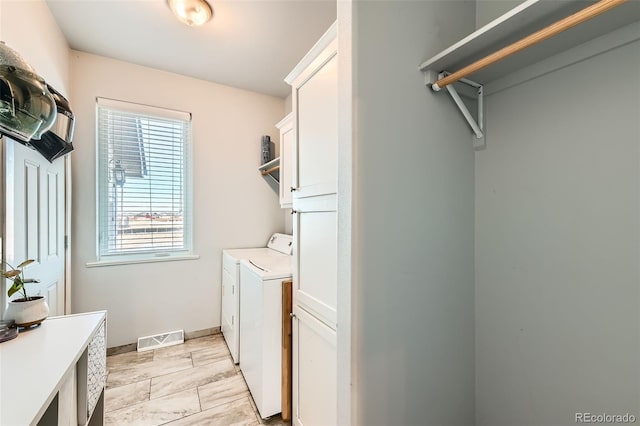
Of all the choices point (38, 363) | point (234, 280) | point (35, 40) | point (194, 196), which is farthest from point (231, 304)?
point (35, 40)

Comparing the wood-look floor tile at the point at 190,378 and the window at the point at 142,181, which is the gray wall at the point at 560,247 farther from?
the window at the point at 142,181

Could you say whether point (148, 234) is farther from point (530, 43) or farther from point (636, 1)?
point (636, 1)

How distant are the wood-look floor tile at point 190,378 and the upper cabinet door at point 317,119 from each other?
1642 millimetres

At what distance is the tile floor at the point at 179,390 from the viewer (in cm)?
168

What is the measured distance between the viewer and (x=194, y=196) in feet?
8.87

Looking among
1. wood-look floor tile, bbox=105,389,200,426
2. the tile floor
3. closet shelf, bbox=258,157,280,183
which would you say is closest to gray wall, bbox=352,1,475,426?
the tile floor

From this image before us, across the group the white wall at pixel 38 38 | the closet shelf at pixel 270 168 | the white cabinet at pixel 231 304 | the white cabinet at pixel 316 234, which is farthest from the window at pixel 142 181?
the white cabinet at pixel 316 234

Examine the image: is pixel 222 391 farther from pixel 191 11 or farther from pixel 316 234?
pixel 191 11

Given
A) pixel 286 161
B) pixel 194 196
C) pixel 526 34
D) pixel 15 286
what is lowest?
pixel 15 286

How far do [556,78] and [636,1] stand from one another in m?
0.29

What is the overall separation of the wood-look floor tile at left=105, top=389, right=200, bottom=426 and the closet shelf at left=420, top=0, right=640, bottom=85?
2379 mm

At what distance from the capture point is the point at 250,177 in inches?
118

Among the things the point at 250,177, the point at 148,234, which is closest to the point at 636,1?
the point at 250,177

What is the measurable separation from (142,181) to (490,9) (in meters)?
2.87
